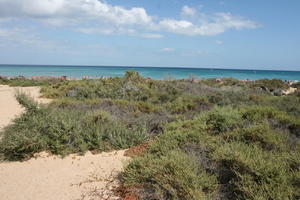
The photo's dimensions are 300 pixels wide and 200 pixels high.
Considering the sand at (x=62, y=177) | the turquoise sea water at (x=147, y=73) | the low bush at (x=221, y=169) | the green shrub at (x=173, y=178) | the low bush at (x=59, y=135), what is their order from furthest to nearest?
the turquoise sea water at (x=147, y=73) < the low bush at (x=59, y=135) < the sand at (x=62, y=177) < the green shrub at (x=173, y=178) < the low bush at (x=221, y=169)

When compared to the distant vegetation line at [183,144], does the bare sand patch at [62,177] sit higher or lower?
lower

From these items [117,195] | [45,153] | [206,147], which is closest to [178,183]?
[117,195]

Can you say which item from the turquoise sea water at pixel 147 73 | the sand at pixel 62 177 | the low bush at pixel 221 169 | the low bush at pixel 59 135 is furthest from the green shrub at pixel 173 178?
the turquoise sea water at pixel 147 73

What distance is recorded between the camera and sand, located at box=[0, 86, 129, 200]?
3.91 m

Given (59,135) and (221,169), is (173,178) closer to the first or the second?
(221,169)

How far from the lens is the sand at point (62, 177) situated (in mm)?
3912

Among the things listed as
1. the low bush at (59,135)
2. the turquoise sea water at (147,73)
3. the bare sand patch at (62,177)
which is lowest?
the bare sand patch at (62,177)

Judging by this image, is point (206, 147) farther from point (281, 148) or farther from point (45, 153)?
point (45, 153)

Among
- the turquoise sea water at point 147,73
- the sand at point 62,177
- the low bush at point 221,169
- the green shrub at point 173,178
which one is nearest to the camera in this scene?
the low bush at point 221,169

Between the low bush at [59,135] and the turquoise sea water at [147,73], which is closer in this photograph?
the low bush at [59,135]

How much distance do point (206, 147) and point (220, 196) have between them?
1425 millimetres

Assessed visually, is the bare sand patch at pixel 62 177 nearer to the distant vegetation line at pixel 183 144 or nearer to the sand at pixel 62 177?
the sand at pixel 62 177

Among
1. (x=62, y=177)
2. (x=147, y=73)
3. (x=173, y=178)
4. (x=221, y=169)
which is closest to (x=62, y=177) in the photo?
(x=62, y=177)

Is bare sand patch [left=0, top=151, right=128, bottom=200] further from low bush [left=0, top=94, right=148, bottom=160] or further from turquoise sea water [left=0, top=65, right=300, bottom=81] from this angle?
turquoise sea water [left=0, top=65, right=300, bottom=81]
